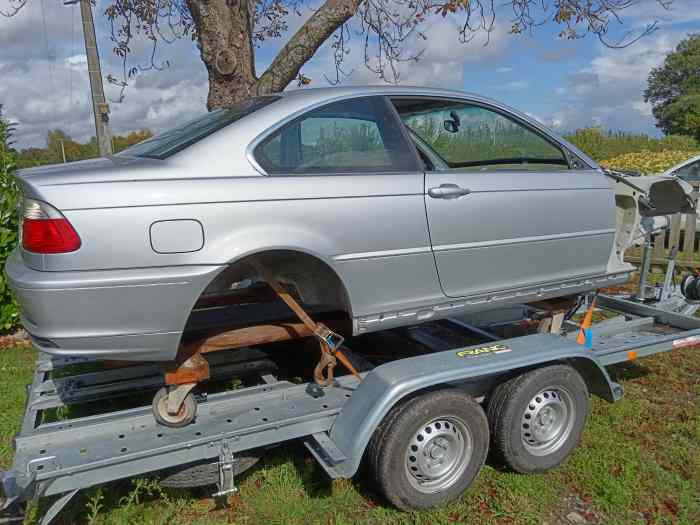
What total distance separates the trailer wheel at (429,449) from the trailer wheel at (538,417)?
0.17 m

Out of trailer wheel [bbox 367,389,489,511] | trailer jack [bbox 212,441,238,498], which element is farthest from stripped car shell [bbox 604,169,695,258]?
trailer jack [bbox 212,441,238,498]

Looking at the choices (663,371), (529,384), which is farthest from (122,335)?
(663,371)

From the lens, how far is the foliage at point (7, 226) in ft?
18.9

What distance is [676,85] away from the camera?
4844 centimetres

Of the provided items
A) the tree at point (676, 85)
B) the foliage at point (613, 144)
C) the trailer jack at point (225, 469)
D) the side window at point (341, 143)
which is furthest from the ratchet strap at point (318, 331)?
the tree at point (676, 85)

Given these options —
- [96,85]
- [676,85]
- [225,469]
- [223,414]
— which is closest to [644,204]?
[223,414]

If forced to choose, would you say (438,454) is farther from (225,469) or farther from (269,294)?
(269,294)

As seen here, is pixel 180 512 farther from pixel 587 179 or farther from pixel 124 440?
pixel 587 179

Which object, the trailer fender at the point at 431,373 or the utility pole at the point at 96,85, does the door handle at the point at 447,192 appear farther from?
the utility pole at the point at 96,85

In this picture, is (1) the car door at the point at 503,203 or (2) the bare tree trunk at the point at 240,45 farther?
(2) the bare tree trunk at the point at 240,45

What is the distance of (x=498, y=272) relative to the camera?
3.74 meters

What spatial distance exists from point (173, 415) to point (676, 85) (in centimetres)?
5482

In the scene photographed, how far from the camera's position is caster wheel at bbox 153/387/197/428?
10.2ft

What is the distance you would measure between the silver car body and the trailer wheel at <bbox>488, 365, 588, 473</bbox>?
571 mm
